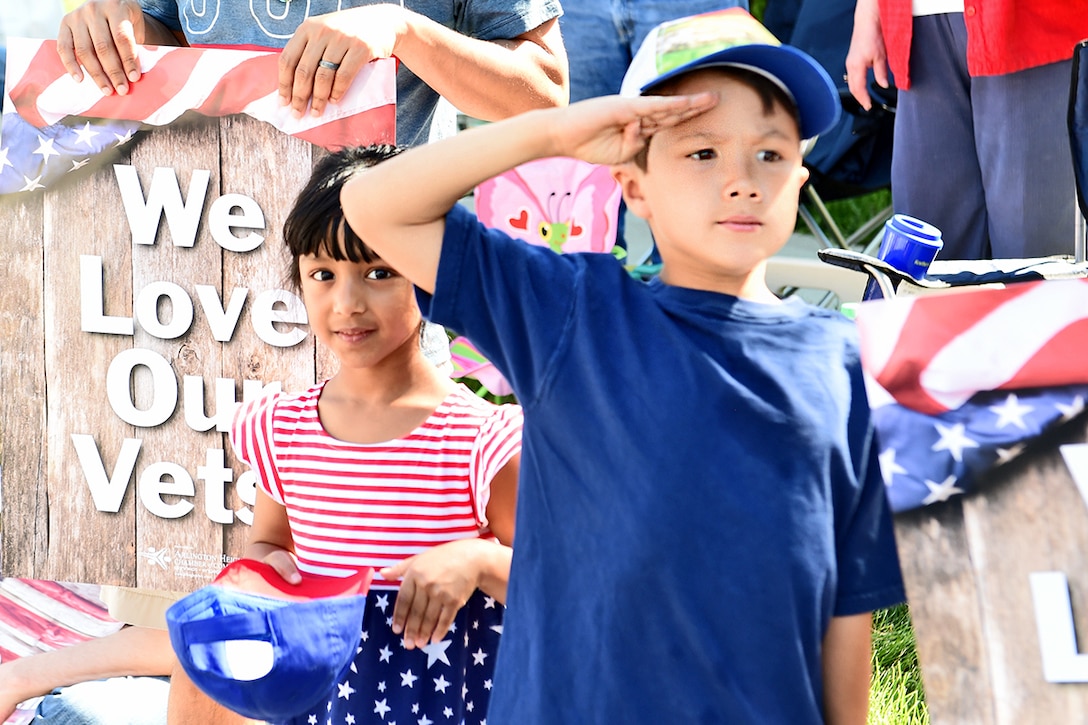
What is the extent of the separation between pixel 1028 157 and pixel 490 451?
1.54 metres

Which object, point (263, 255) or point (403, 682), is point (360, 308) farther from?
point (403, 682)

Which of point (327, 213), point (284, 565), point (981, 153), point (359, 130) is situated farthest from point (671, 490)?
point (981, 153)

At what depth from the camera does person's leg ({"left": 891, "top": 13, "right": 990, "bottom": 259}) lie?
10.1 ft

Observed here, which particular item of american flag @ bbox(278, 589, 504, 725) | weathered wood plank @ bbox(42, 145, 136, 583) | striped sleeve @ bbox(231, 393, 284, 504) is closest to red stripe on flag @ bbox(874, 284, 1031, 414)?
american flag @ bbox(278, 589, 504, 725)

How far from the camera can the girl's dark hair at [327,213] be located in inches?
78.3

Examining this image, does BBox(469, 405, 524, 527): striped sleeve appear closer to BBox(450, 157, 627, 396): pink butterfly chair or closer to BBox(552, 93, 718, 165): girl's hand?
BBox(552, 93, 718, 165): girl's hand

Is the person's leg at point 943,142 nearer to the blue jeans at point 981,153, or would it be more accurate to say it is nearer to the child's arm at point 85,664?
the blue jeans at point 981,153

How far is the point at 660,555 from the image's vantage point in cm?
149

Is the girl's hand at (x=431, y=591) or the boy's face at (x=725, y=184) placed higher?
the boy's face at (x=725, y=184)

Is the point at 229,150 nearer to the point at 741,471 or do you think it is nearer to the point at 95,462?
the point at 95,462

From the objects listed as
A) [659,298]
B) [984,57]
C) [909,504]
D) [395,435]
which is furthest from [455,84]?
[984,57]

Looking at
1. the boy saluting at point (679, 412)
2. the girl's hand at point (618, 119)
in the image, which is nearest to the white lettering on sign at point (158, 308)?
the boy saluting at point (679, 412)

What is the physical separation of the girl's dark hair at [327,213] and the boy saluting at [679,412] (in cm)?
38

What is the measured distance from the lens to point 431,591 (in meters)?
1.82
